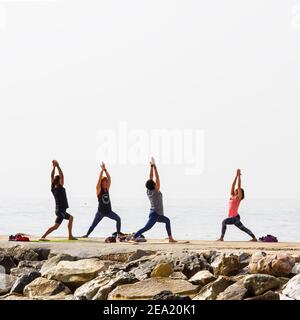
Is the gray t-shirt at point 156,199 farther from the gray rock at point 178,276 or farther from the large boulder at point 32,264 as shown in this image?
the gray rock at point 178,276

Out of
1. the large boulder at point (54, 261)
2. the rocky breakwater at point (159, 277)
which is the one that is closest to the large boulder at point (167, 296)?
the rocky breakwater at point (159, 277)

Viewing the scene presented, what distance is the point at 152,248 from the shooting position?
17156 millimetres

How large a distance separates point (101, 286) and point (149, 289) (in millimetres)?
816

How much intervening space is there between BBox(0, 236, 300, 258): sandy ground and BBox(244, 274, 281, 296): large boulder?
2389 millimetres

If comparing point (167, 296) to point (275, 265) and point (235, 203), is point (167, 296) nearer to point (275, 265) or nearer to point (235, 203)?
point (275, 265)

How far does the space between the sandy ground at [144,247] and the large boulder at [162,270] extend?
178 centimetres

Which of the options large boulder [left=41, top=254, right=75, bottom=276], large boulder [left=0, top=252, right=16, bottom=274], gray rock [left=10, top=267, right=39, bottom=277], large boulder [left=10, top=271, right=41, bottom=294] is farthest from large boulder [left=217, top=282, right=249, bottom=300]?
large boulder [left=0, top=252, right=16, bottom=274]

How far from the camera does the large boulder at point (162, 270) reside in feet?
48.7

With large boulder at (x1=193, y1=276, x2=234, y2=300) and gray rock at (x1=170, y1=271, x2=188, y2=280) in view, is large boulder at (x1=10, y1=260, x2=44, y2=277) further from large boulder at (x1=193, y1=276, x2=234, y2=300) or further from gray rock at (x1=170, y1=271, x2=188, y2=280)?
large boulder at (x1=193, y1=276, x2=234, y2=300)

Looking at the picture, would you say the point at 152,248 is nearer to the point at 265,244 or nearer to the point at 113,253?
the point at 113,253

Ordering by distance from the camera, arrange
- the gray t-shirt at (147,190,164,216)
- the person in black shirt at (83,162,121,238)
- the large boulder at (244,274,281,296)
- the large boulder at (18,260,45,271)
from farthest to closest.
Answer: the person in black shirt at (83,162,121,238)
the gray t-shirt at (147,190,164,216)
the large boulder at (18,260,45,271)
the large boulder at (244,274,281,296)

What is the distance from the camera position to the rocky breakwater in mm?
13633
